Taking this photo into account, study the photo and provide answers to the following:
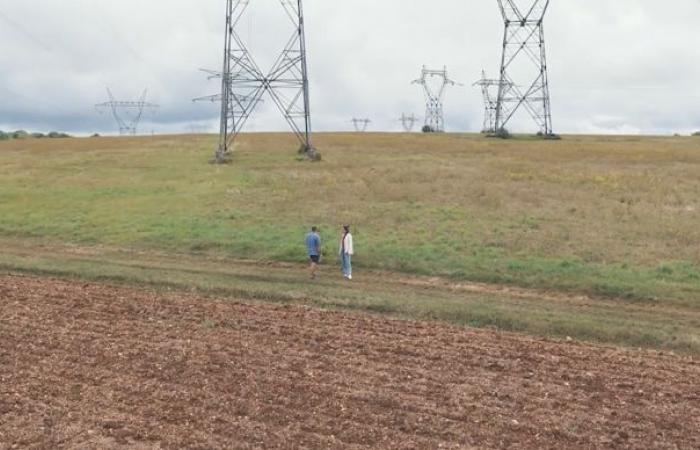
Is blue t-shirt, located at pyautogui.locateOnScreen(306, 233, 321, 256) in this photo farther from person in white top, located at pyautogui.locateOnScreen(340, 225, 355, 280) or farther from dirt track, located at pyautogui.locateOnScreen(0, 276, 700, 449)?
dirt track, located at pyautogui.locateOnScreen(0, 276, 700, 449)

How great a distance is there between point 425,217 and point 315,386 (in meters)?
22.8

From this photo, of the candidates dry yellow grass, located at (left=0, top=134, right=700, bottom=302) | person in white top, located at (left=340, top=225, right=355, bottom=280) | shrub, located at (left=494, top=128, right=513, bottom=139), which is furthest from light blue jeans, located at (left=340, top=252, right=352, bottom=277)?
shrub, located at (left=494, top=128, right=513, bottom=139)

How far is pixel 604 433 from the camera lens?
11.4 m

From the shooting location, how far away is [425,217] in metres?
35.4

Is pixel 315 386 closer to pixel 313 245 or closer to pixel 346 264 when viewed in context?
pixel 346 264

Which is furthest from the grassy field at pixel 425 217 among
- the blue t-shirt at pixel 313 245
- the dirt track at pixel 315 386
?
the dirt track at pixel 315 386

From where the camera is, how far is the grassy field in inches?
969

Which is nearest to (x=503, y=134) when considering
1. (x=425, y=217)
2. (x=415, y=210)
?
(x=415, y=210)

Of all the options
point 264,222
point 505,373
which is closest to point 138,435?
point 505,373

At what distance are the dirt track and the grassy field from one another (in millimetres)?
3744

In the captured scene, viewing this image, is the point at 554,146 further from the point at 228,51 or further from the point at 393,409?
the point at 393,409

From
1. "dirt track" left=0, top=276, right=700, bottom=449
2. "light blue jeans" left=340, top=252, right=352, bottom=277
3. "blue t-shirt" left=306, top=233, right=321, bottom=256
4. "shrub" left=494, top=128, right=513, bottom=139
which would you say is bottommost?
"dirt track" left=0, top=276, right=700, bottom=449

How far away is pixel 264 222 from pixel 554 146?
4828 centimetres

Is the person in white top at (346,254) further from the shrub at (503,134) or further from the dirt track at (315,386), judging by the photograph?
the shrub at (503,134)
